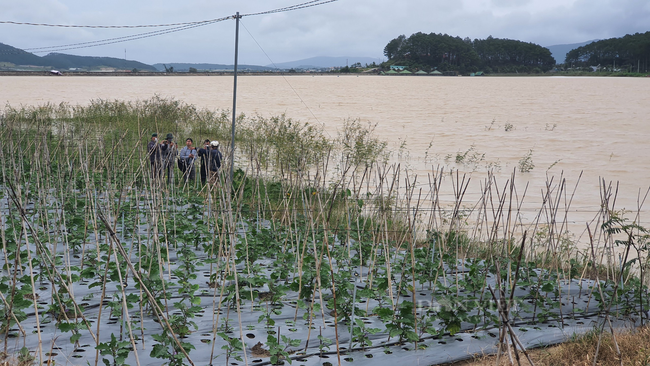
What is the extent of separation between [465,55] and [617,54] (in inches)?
901

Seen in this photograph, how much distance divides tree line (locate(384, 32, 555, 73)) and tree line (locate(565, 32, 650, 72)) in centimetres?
618

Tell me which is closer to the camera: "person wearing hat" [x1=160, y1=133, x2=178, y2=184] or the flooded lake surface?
"person wearing hat" [x1=160, y1=133, x2=178, y2=184]

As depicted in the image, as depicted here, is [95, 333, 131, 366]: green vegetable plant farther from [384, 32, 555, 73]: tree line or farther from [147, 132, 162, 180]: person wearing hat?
[384, 32, 555, 73]: tree line

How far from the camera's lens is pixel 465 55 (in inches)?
3366

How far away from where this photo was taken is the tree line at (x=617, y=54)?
7488 centimetres

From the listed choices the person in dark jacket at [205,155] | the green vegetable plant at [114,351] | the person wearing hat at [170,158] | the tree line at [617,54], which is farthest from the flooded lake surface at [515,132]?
the tree line at [617,54]

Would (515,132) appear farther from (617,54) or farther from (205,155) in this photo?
(617,54)

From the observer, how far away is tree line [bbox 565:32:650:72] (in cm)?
7488

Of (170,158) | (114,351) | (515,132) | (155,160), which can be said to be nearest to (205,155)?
(170,158)

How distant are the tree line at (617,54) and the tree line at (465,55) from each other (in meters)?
6.18

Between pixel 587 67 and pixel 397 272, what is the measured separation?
95645mm

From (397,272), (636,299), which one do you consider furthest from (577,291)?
(397,272)

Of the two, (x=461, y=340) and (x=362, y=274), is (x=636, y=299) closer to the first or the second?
(x=461, y=340)

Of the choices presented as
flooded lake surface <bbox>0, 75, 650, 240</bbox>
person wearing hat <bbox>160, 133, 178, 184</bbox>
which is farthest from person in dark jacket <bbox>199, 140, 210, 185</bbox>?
flooded lake surface <bbox>0, 75, 650, 240</bbox>
